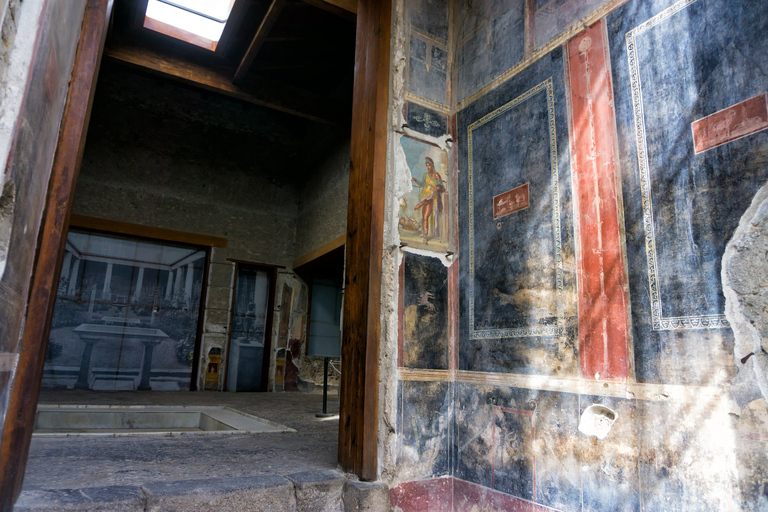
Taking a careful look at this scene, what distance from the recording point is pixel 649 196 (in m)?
2.21

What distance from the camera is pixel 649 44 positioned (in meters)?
2.30

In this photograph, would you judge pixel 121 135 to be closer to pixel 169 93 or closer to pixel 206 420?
pixel 169 93

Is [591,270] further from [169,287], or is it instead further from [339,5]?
[169,287]

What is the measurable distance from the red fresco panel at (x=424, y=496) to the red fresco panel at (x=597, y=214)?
1135 mm

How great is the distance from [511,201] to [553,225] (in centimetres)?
34

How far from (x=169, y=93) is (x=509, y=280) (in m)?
8.20

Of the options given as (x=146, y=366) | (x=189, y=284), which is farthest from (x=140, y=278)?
(x=146, y=366)

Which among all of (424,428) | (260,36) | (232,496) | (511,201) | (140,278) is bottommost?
(232,496)

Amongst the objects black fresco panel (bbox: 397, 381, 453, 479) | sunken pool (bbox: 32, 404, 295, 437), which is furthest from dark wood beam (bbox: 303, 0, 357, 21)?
sunken pool (bbox: 32, 404, 295, 437)

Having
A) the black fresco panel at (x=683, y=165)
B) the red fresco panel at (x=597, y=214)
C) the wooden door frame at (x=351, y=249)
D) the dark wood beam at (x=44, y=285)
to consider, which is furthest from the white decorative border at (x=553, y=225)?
the dark wood beam at (x=44, y=285)

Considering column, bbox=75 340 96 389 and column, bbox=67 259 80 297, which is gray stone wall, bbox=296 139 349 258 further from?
column, bbox=75 340 96 389

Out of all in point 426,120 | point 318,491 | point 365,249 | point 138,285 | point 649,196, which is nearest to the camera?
point 649,196

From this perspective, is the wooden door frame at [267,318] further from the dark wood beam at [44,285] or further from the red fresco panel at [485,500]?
the dark wood beam at [44,285]

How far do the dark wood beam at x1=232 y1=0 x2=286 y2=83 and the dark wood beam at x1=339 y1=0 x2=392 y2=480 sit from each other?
108 inches
